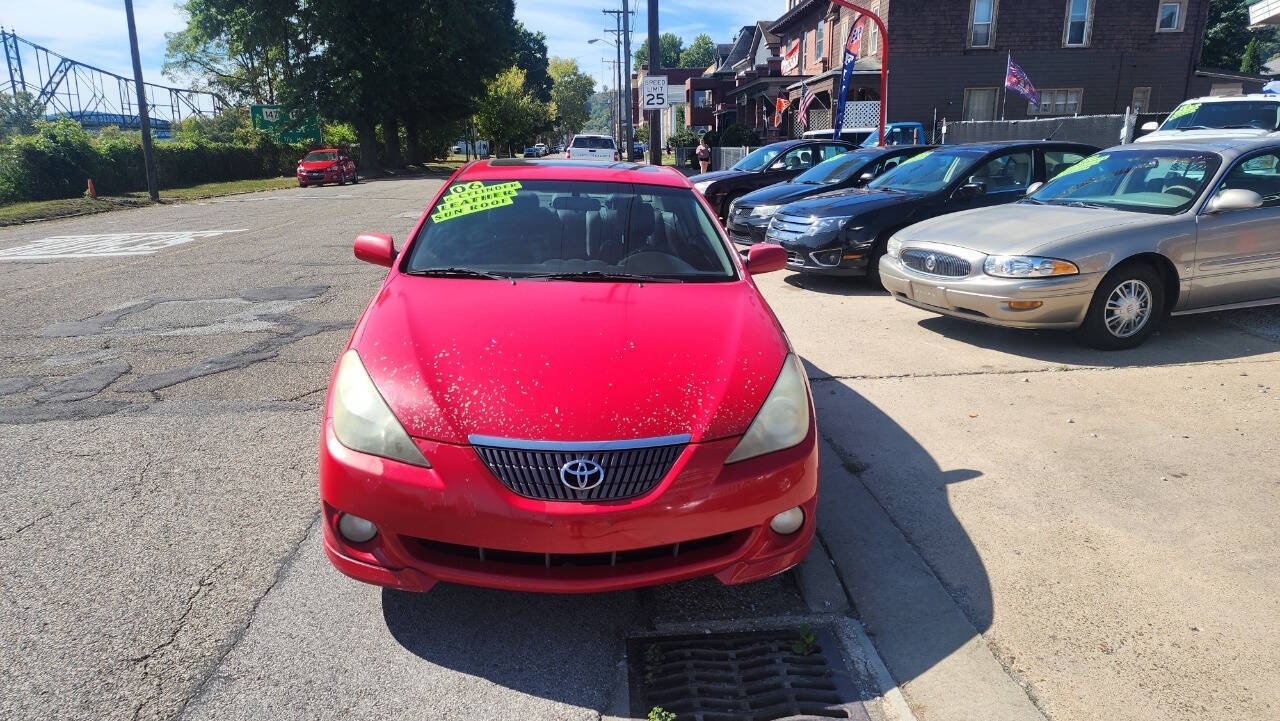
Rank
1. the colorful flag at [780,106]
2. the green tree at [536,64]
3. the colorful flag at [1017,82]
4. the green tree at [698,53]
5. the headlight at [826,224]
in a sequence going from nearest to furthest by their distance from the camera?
the headlight at [826,224] < the colorful flag at [1017,82] < the colorful flag at [780,106] < the green tree at [536,64] < the green tree at [698,53]

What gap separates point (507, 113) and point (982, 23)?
4771cm

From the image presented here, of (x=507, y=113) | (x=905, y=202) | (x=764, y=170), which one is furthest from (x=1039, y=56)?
(x=507, y=113)

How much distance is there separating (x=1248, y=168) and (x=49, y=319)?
1046 cm

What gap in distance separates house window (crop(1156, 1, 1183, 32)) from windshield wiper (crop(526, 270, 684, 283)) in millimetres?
31777

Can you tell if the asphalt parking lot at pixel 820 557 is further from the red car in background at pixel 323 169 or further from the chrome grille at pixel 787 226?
the red car in background at pixel 323 169

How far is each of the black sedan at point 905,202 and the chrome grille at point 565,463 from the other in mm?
6811

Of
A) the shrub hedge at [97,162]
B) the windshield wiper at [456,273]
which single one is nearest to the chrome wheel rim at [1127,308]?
the windshield wiper at [456,273]

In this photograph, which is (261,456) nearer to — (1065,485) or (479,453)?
(479,453)

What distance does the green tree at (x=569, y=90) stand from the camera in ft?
331

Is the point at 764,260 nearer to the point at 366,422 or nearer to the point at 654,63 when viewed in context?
the point at 366,422

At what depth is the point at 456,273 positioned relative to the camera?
3.69 m

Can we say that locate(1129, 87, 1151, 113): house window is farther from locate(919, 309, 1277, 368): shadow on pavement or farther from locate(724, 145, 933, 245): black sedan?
locate(919, 309, 1277, 368): shadow on pavement

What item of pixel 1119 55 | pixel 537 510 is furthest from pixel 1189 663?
pixel 1119 55

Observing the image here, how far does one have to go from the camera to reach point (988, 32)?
2778 cm
